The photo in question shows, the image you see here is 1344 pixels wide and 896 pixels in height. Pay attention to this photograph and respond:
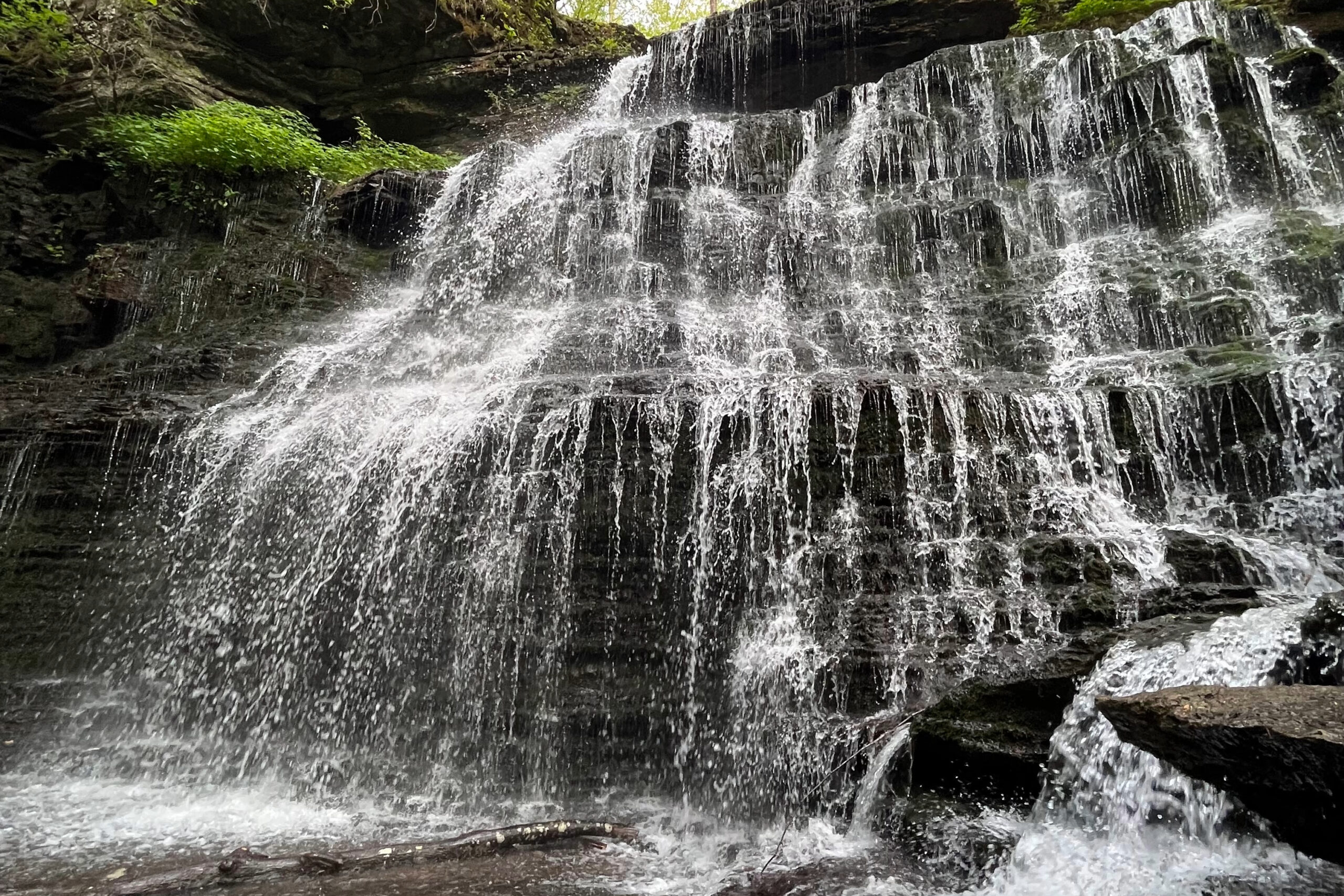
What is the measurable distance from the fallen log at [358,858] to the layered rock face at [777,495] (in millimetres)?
903

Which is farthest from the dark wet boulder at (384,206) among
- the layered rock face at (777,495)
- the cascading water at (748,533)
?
the cascading water at (748,533)

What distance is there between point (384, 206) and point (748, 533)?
29.9ft

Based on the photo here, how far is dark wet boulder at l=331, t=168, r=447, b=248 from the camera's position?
39.7 ft

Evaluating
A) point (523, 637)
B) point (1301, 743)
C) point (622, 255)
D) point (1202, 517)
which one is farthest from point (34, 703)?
point (1202, 517)

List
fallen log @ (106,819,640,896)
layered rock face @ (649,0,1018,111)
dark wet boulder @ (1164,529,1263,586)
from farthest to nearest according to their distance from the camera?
layered rock face @ (649,0,1018,111) → dark wet boulder @ (1164,529,1263,586) → fallen log @ (106,819,640,896)

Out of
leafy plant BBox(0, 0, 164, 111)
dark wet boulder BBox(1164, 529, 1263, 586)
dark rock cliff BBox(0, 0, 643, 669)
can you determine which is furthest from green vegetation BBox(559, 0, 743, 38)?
dark wet boulder BBox(1164, 529, 1263, 586)

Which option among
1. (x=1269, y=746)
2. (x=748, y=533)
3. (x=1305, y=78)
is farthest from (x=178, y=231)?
(x=1305, y=78)

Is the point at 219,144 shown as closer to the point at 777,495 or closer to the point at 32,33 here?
the point at 32,33

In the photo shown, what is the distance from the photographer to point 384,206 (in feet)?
40.2

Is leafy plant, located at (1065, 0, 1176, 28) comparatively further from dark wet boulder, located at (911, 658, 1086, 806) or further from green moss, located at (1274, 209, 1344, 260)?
dark wet boulder, located at (911, 658, 1086, 806)

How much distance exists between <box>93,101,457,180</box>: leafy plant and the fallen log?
10542 mm

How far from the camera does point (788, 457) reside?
21.7 ft

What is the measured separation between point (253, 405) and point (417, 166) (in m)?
7.09

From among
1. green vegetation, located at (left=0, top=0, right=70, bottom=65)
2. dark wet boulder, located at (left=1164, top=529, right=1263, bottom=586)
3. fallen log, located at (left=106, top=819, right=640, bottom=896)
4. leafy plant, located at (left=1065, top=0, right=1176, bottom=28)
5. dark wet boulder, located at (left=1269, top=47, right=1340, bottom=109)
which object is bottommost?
fallen log, located at (left=106, top=819, right=640, bottom=896)
